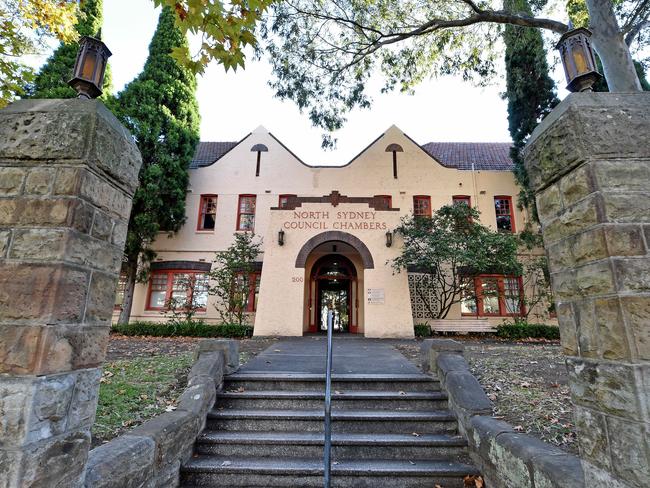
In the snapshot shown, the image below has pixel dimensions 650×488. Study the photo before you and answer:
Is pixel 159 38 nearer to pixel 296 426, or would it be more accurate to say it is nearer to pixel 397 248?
pixel 397 248

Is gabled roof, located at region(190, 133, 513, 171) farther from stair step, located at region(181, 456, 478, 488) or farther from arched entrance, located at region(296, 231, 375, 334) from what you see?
stair step, located at region(181, 456, 478, 488)

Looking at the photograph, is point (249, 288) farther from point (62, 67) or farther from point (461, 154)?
point (461, 154)

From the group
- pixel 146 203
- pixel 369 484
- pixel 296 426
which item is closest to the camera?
pixel 369 484

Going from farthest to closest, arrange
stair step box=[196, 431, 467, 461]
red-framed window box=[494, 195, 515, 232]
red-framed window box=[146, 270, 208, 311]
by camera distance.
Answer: red-framed window box=[494, 195, 515, 232]
red-framed window box=[146, 270, 208, 311]
stair step box=[196, 431, 467, 461]

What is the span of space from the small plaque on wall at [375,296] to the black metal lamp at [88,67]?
9.92m

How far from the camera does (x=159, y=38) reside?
1470 centimetres

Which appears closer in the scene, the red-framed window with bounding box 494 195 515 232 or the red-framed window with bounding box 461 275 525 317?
the red-framed window with bounding box 461 275 525 317

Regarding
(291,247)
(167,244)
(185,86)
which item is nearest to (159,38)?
(185,86)

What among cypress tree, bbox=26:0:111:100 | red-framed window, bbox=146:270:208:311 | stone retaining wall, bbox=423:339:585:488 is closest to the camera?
stone retaining wall, bbox=423:339:585:488

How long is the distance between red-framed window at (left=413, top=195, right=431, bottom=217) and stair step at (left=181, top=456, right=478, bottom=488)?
1273 cm

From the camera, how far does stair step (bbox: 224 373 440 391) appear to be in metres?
4.56

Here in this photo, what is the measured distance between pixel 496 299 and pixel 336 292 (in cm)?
690

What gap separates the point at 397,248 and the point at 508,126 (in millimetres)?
7925

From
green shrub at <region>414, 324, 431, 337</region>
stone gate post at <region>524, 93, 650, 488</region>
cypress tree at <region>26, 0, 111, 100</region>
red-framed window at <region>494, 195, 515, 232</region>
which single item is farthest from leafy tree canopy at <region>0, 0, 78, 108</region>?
red-framed window at <region>494, 195, 515, 232</region>
